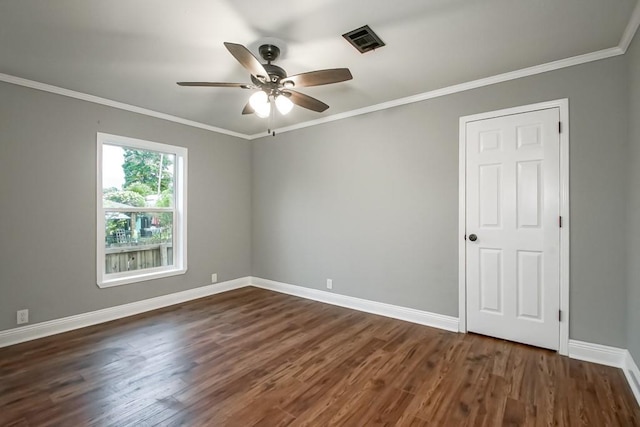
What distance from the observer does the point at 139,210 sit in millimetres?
3926

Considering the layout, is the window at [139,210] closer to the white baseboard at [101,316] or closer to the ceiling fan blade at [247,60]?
the white baseboard at [101,316]

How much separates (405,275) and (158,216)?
3.40 metres

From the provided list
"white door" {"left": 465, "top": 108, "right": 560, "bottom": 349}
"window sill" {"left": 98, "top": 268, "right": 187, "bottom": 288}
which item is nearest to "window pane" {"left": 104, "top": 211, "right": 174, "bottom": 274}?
"window sill" {"left": 98, "top": 268, "right": 187, "bottom": 288}

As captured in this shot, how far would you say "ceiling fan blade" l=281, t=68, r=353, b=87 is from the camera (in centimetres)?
217

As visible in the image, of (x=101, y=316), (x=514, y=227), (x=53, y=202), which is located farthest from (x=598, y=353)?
(x=53, y=202)

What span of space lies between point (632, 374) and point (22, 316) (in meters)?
5.31

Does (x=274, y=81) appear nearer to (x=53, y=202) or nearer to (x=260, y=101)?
(x=260, y=101)

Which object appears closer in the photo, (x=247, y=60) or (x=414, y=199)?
(x=247, y=60)

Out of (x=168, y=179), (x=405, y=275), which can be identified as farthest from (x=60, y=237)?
(x=405, y=275)

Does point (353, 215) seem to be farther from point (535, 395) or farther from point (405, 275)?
point (535, 395)

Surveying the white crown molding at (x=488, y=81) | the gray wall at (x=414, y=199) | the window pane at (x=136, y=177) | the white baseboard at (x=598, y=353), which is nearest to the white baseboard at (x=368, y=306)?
the gray wall at (x=414, y=199)

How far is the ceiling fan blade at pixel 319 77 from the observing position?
2170mm

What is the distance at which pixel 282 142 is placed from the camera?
4.78 meters

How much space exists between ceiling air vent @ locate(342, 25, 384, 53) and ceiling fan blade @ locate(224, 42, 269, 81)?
2.22ft
